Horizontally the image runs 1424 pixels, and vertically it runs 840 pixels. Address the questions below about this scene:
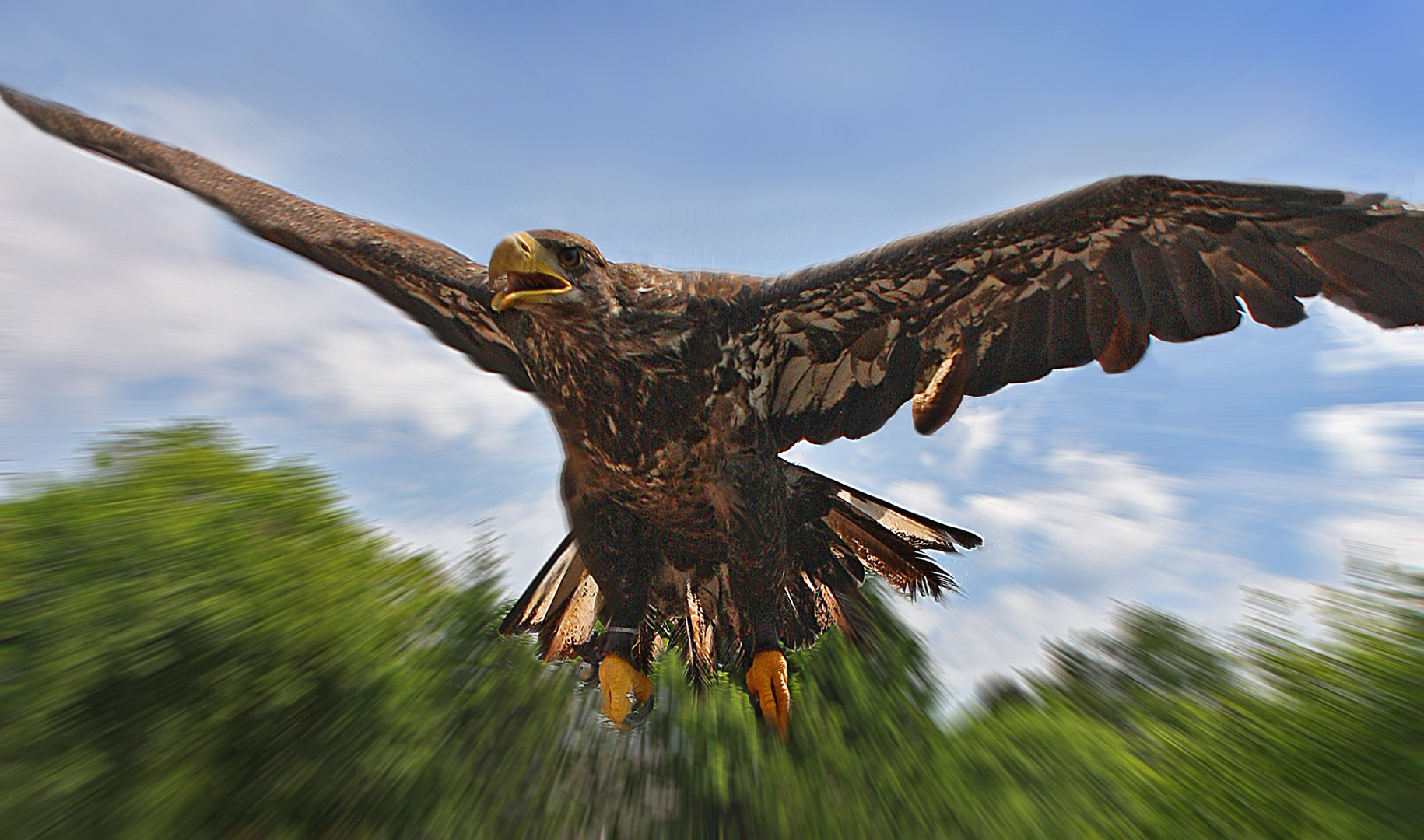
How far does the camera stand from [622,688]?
364cm

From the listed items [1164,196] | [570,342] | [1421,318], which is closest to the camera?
[1421,318]

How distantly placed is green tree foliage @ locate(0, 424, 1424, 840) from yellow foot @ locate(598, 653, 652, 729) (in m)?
3.64

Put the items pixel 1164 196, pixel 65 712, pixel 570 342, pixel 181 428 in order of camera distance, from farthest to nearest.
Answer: pixel 181 428, pixel 65 712, pixel 570 342, pixel 1164 196

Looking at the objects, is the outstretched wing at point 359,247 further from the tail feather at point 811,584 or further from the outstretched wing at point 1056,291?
the outstretched wing at point 1056,291

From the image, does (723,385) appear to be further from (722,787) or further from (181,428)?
(181,428)

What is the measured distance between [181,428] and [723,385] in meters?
12.1

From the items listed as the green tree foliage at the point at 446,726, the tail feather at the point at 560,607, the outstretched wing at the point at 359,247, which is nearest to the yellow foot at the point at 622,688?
the tail feather at the point at 560,607

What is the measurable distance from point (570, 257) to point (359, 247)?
1376 millimetres

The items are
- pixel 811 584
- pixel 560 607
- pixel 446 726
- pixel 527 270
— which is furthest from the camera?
pixel 446 726

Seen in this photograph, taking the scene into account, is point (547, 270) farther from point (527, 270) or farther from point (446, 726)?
point (446, 726)

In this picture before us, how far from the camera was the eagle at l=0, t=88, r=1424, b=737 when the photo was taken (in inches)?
113

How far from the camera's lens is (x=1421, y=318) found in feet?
8.63

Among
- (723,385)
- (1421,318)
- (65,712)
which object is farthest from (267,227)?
(65,712)

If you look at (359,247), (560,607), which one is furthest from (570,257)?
(560,607)
